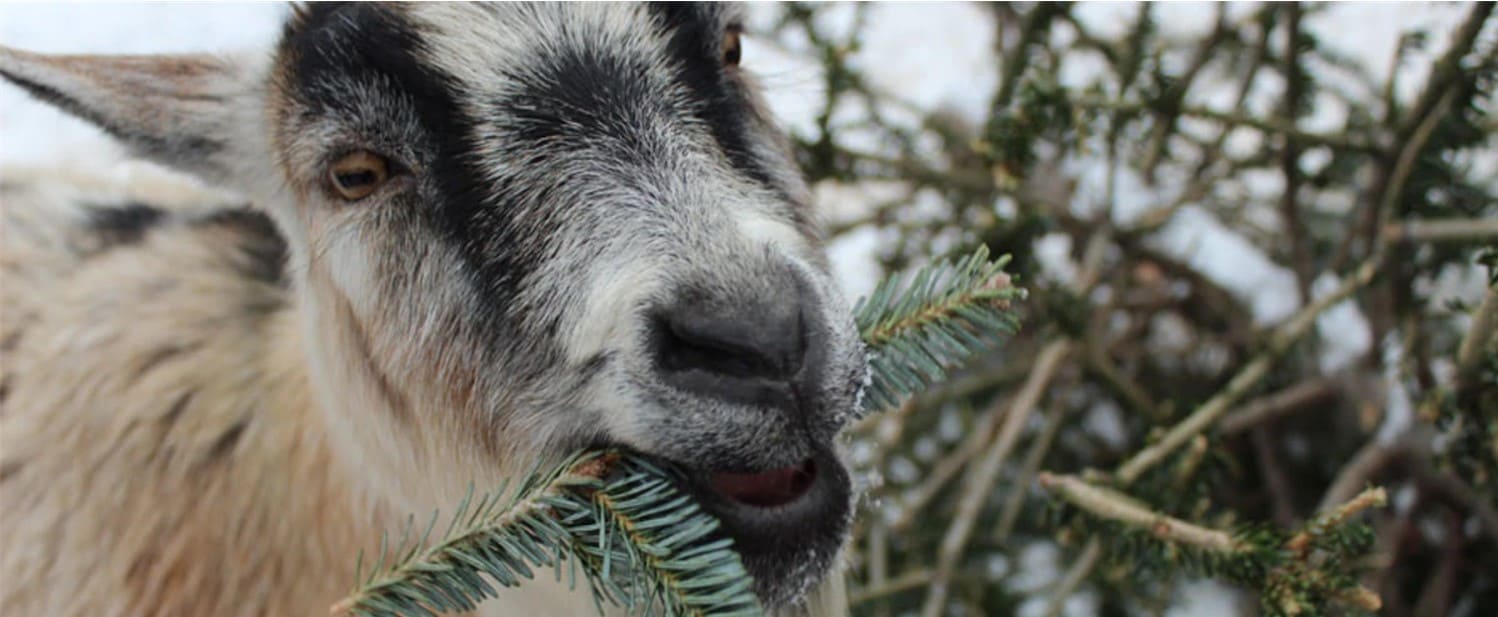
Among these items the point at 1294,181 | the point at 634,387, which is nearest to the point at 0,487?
the point at 634,387

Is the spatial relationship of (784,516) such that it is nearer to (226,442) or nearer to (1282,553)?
(1282,553)

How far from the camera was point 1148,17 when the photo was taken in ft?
11.5

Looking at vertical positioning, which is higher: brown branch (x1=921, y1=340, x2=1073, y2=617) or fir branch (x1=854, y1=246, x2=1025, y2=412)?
fir branch (x1=854, y1=246, x2=1025, y2=412)

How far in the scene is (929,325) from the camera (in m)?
2.29

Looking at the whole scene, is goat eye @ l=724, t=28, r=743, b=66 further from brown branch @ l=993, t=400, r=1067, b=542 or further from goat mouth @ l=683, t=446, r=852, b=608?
brown branch @ l=993, t=400, r=1067, b=542

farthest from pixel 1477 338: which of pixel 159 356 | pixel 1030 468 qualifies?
pixel 159 356

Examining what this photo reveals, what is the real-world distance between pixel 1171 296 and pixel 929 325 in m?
2.36

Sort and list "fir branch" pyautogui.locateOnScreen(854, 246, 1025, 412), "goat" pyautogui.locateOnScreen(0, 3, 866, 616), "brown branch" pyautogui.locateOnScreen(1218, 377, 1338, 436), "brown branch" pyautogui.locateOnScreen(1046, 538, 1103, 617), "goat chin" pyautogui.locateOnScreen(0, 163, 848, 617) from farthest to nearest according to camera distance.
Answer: "brown branch" pyautogui.locateOnScreen(1218, 377, 1338, 436) < "brown branch" pyautogui.locateOnScreen(1046, 538, 1103, 617) < "goat chin" pyautogui.locateOnScreen(0, 163, 848, 617) < "fir branch" pyautogui.locateOnScreen(854, 246, 1025, 412) < "goat" pyautogui.locateOnScreen(0, 3, 866, 616)

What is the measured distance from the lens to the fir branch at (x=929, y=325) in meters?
2.27

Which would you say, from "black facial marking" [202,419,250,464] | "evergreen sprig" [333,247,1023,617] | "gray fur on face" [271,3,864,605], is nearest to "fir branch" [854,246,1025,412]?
"gray fur on face" [271,3,864,605]

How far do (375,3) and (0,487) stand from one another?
5.42 ft

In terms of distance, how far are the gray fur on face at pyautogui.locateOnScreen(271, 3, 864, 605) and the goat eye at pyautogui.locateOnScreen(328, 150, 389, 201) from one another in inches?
0.9

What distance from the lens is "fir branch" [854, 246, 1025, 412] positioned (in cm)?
227

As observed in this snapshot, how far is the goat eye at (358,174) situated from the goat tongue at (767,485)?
2.80ft
